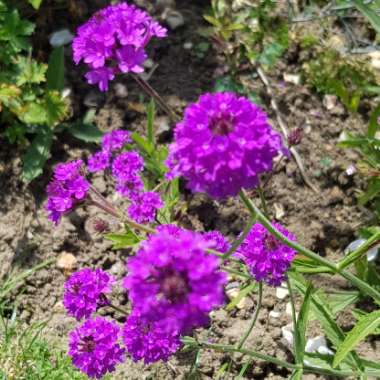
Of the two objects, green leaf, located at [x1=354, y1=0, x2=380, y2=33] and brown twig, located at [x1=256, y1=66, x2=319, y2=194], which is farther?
brown twig, located at [x1=256, y1=66, x2=319, y2=194]

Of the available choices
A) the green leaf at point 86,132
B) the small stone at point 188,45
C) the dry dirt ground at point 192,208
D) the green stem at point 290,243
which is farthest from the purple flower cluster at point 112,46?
the small stone at point 188,45

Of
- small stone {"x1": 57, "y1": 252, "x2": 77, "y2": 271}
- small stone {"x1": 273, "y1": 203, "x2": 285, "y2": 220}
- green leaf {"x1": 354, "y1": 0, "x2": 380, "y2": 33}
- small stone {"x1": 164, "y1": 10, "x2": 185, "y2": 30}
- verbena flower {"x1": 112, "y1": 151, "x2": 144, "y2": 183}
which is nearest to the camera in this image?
Result: green leaf {"x1": 354, "y1": 0, "x2": 380, "y2": 33}

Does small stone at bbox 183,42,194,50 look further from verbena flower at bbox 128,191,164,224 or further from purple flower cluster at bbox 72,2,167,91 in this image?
purple flower cluster at bbox 72,2,167,91

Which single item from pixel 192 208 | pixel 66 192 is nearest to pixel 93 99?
pixel 192 208

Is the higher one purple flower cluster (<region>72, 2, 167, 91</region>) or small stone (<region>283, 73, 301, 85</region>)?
purple flower cluster (<region>72, 2, 167, 91</region>)

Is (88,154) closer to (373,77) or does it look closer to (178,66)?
(178,66)

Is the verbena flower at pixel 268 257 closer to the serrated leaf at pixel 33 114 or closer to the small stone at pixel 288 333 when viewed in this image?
the small stone at pixel 288 333

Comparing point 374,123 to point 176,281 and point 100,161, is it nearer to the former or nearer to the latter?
point 100,161

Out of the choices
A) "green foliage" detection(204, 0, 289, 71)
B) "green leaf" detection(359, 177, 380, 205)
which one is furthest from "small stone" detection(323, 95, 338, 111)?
"green leaf" detection(359, 177, 380, 205)
